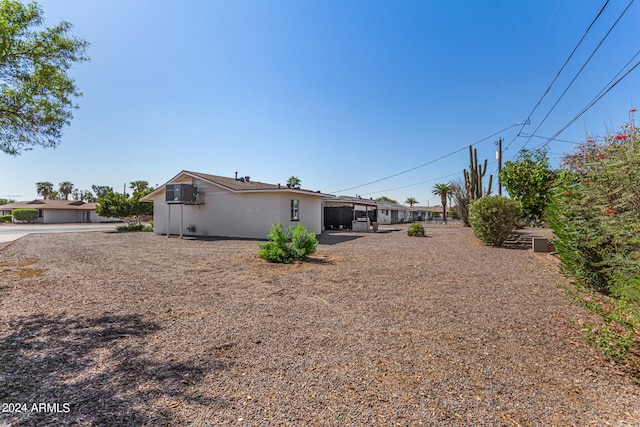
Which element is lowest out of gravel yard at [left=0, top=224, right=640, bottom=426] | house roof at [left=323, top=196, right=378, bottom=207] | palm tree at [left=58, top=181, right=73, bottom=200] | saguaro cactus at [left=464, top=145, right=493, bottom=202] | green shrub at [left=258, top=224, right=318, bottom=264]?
gravel yard at [left=0, top=224, right=640, bottom=426]

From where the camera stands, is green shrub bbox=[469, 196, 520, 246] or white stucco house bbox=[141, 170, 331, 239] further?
white stucco house bbox=[141, 170, 331, 239]

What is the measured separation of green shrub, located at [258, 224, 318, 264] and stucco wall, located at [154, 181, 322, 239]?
665 centimetres

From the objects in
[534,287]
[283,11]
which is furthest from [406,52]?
[534,287]

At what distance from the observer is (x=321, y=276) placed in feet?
21.7

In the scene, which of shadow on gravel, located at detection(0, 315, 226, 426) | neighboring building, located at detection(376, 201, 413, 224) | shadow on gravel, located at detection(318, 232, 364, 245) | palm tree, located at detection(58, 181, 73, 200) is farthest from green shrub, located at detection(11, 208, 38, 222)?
shadow on gravel, located at detection(0, 315, 226, 426)

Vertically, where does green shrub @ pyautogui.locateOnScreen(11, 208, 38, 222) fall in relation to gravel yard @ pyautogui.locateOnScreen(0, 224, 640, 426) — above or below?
above

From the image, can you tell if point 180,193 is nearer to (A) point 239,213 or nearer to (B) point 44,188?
(A) point 239,213

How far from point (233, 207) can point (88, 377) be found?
14.4 meters

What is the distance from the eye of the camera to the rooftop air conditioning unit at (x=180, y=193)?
1614 centimetres

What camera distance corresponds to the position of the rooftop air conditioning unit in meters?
16.1

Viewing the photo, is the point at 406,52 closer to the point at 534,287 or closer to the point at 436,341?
the point at 534,287

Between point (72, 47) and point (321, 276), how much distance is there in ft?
20.8

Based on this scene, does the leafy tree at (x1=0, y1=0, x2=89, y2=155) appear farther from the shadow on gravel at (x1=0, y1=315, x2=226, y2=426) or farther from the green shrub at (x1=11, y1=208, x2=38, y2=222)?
the green shrub at (x1=11, y1=208, x2=38, y2=222)

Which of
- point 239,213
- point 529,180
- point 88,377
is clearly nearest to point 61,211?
point 239,213
